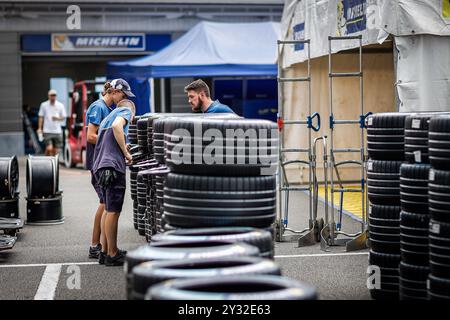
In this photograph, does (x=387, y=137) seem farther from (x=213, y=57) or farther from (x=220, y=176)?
(x=213, y=57)

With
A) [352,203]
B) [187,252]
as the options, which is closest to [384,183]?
[187,252]

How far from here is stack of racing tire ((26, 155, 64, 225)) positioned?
1463 centimetres

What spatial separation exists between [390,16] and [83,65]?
28.7 metres

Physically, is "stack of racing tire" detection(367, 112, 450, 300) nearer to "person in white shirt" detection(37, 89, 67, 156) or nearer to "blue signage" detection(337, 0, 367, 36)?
"blue signage" detection(337, 0, 367, 36)

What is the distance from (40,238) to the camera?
13242mm

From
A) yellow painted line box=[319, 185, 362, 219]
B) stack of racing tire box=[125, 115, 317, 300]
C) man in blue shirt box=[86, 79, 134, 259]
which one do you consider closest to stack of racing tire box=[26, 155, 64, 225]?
man in blue shirt box=[86, 79, 134, 259]

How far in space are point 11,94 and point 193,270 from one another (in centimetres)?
2790

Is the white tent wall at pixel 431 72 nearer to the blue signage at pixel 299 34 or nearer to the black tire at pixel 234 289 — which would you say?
the blue signage at pixel 299 34

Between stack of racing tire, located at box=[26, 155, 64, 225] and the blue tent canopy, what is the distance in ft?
29.2

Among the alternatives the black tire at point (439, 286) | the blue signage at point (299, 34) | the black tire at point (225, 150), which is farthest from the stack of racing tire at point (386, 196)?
the blue signage at point (299, 34)

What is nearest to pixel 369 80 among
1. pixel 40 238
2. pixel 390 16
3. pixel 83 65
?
pixel 390 16

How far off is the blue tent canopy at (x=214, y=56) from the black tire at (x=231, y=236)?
1707 centimetres

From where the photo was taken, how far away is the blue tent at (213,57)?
931 inches

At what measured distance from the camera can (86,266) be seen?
10.7 meters
